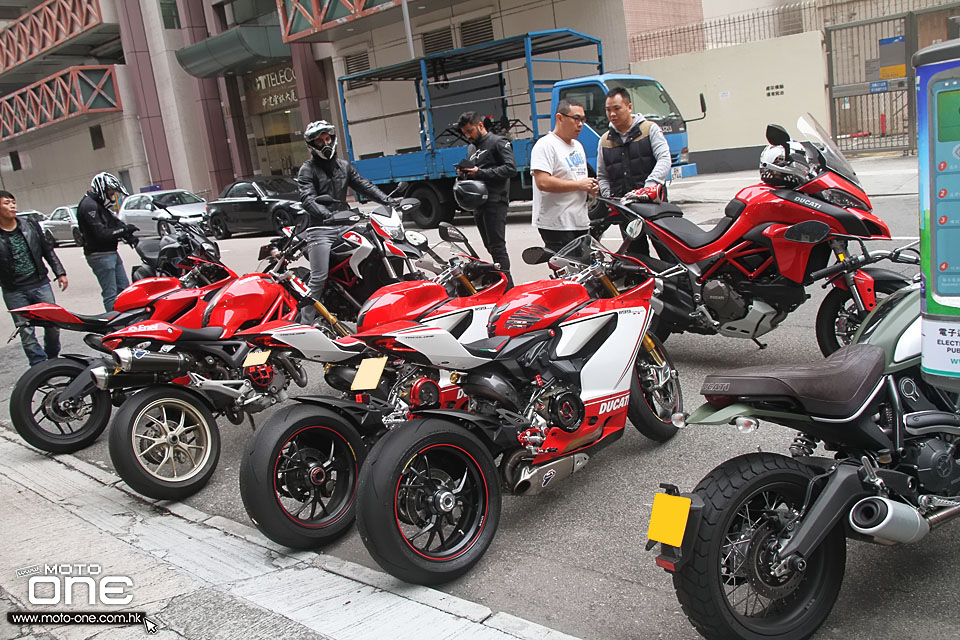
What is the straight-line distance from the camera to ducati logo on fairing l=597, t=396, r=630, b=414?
3.97 m

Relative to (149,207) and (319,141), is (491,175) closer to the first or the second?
(319,141)

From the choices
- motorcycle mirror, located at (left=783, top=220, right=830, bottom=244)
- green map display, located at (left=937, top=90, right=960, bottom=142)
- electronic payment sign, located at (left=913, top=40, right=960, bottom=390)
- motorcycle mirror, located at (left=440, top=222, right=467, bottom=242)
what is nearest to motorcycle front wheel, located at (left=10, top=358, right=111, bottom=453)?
motorcycle mirror, located at (left=440, top=222, right=467, bottom=242)

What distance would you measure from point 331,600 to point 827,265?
385cm

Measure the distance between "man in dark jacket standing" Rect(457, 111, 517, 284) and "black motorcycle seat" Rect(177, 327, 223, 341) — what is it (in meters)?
3.21

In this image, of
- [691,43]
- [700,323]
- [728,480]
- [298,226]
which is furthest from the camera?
[691,43]

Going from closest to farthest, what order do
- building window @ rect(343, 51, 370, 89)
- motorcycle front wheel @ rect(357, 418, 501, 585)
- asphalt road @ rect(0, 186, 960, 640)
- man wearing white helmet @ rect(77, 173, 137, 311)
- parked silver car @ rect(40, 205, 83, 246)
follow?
1. asphalt road @ rect(0, 186, 960, 640)
2. motorcycle front wheel @ rect(357, 418, 501, 585)
3. man wearing white helmet @ rect(77, 173, 137, 311)
4. building window @ rect(343, 51, 370, 89)
5. parked silver car @ rect(40, 205, 83, 246)

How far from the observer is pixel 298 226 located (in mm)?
6938

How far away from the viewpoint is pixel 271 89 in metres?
32.0

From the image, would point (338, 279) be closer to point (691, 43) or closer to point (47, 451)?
point (47, 451)

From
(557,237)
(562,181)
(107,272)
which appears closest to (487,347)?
(562,181)

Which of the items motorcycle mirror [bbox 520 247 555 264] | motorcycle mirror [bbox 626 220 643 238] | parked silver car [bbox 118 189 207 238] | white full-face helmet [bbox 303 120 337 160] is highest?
white full-face helmet [bbox 303 120 337 160]

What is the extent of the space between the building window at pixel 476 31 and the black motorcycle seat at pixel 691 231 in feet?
62.7

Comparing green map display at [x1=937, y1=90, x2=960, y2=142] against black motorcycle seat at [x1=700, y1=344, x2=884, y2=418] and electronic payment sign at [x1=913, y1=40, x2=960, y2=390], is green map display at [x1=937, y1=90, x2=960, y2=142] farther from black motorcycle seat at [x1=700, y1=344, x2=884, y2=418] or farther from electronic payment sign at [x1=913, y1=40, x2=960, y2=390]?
black motorcycle seat at [x1=700, y1=344, x2=884, y2=418]

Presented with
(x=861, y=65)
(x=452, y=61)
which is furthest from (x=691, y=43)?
(x=452, y=61)
